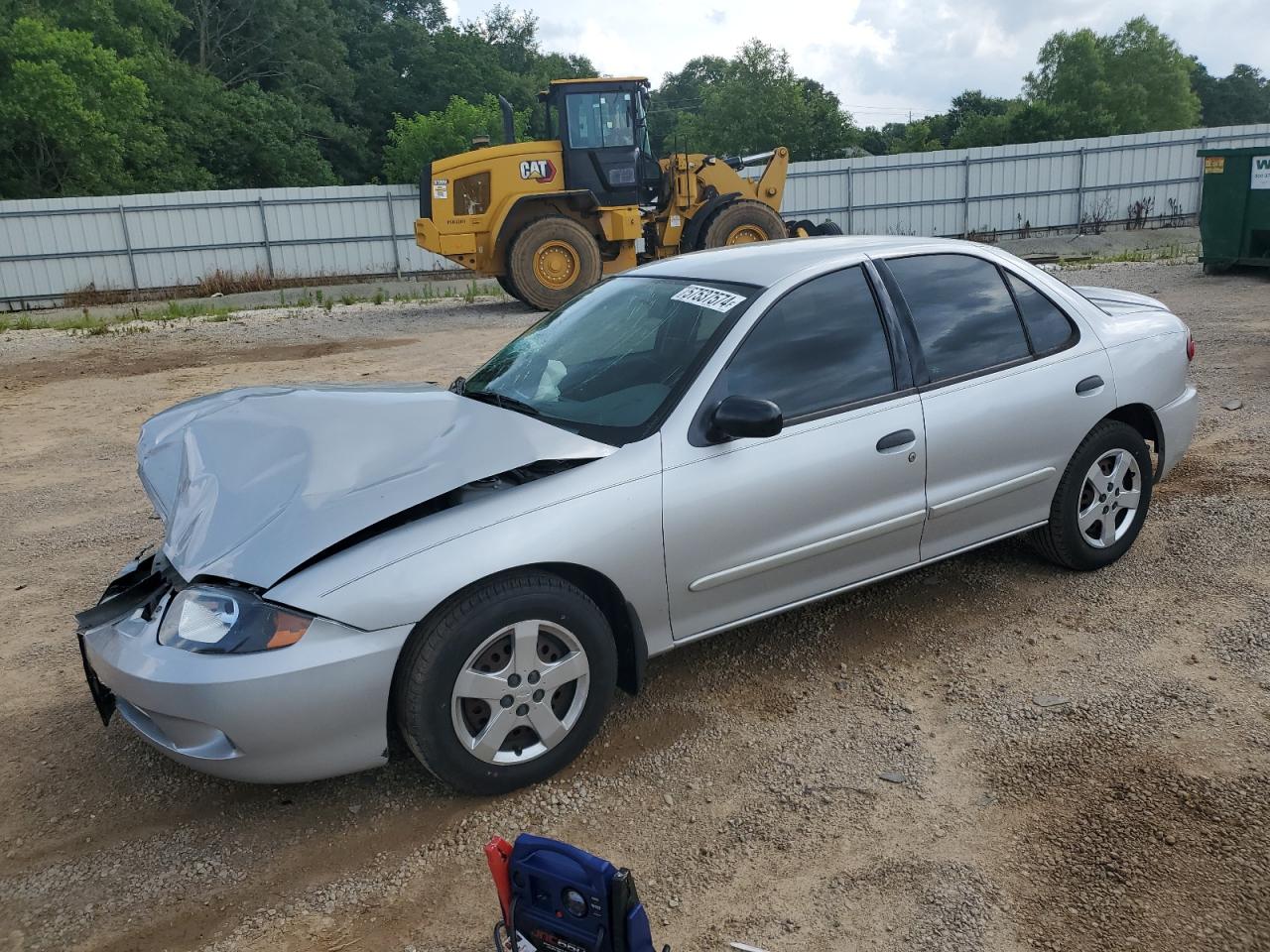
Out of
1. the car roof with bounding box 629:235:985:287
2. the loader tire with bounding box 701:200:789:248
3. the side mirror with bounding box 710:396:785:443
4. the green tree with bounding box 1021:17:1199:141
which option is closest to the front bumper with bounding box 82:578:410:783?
the side mirror with bounding box 710:396:785:443

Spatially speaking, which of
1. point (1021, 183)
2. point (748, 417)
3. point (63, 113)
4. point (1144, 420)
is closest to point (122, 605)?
point (748, 417)

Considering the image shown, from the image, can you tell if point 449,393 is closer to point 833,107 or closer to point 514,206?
point 514,206

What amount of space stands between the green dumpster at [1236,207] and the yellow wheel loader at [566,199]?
5357 millimetres

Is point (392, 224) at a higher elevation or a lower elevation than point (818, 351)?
higher

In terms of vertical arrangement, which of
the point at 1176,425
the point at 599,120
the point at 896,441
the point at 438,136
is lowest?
the point at 1176,425

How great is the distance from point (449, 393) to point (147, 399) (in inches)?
268

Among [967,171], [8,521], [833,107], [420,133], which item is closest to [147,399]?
[8,521]

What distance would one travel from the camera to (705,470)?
3.20 meters

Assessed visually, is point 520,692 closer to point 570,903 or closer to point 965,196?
point 570,903

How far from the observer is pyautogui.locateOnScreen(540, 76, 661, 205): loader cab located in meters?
14.9

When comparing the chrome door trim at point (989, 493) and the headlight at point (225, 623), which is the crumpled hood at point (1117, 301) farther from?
the headlight at point (225, 623)

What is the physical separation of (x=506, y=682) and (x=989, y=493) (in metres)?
2.11

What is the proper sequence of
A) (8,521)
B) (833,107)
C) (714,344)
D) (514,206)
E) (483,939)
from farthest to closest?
(833,107) → (514,206) → (8,521) → (714,344) → (483,939)

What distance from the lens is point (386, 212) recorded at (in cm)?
2512
